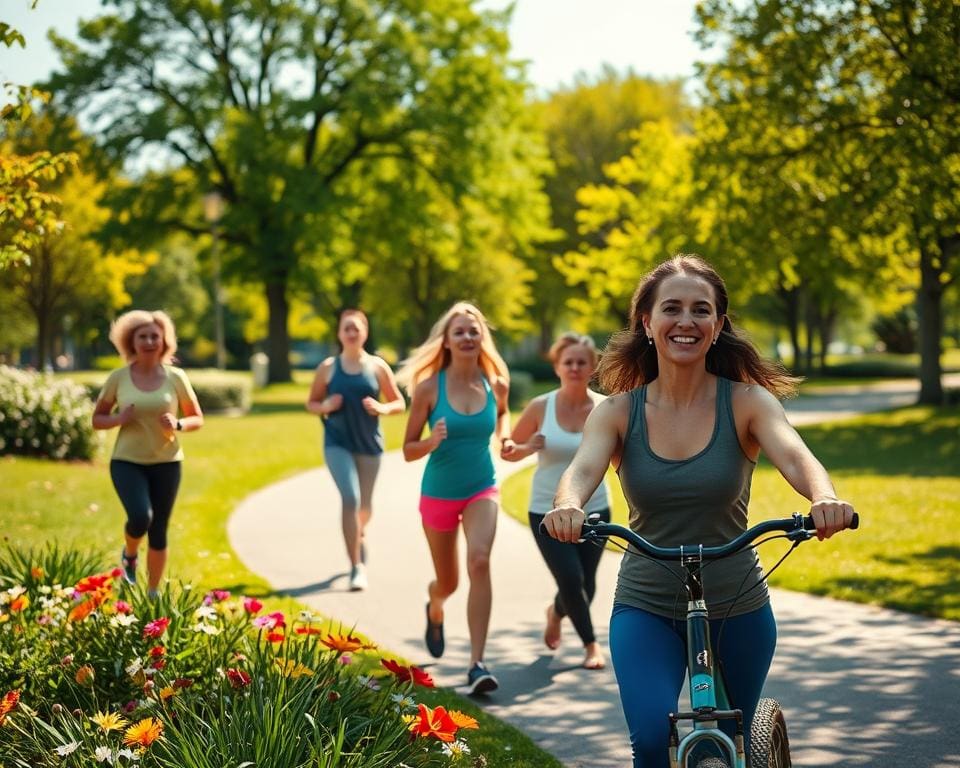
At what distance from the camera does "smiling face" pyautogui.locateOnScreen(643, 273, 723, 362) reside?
3.64 meters

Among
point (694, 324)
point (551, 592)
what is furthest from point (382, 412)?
point (694, 324)

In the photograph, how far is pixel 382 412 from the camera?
958 cm

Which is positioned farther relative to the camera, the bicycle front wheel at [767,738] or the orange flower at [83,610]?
the orange flower at [83,610]

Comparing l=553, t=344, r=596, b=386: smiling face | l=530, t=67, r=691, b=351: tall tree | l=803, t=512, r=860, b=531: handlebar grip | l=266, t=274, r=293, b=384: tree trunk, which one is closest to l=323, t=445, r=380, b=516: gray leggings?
l=553, t=344, r=596, b=386: smiling face

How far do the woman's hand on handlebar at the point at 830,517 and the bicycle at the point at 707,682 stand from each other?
3 centimetres

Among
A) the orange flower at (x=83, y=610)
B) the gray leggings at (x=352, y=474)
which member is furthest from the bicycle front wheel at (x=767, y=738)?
the gray leggings at (x=352, y=474)

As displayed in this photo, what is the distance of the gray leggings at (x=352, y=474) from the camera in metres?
9.81

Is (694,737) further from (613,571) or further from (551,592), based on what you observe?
(613,571)

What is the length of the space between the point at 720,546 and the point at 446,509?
3.65 metres

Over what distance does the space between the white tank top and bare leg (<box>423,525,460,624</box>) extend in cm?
62

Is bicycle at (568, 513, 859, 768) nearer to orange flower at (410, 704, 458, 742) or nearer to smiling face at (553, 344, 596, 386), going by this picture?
orange flower at (410, 704, 458, 742)

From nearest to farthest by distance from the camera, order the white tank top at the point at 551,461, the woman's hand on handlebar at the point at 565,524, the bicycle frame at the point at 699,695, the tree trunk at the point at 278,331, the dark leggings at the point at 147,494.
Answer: the bicycle frame at the point at 699,695 → the woman's hand on handlebar at the point at 565,524 → the white tank top at the point at 551,461 → the dark leggings at the point at 147,494 → the tree trunk at the point at 278,331

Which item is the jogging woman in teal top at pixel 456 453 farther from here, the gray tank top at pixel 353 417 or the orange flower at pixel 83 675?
the gray tank top at pixel 353 417

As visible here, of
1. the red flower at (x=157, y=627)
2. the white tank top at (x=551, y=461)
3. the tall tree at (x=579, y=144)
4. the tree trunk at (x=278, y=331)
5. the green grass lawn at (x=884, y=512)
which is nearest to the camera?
the red flower at (x=157, y=627)
